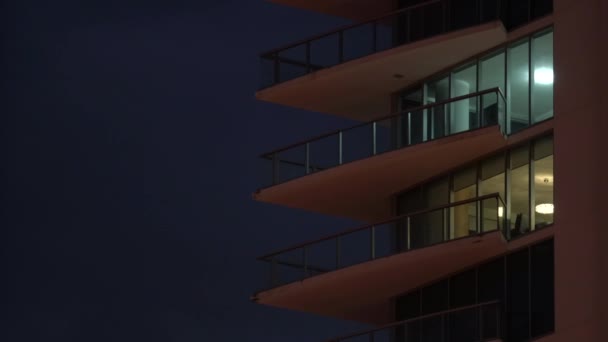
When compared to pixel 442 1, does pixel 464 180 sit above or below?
below

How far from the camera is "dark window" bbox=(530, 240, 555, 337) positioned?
1665 inches

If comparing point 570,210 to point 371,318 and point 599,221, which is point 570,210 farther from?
point 371,318

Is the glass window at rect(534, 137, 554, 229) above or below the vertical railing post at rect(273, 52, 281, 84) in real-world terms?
below

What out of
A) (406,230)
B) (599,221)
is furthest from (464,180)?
(599,221)

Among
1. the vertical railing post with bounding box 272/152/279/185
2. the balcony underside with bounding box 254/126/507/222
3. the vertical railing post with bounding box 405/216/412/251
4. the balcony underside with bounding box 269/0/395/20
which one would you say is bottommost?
the vertical railing post with bounding box 405/216/412/251

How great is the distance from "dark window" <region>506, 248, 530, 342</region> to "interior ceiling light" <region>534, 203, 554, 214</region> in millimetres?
934

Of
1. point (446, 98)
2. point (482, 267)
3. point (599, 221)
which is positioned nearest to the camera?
point (599, 221)

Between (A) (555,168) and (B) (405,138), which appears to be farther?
(B) (405,138)

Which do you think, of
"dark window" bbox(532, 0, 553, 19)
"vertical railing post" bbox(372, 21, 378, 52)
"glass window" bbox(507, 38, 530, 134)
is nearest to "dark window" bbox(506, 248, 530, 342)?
"glass window" bbox(507, 38, 530, 134)

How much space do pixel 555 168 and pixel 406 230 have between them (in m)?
5.45

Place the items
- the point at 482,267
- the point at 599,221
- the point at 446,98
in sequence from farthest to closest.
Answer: the point at 446,98, the point at 482,267, the point at 599,221

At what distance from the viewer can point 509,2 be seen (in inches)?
1809

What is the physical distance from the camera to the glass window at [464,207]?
147 feet

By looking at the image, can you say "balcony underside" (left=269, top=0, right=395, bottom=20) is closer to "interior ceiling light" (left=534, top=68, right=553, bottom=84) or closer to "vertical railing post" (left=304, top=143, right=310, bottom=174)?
"vertical railing post" (left=304, top=143, right=310, bottom=174)
